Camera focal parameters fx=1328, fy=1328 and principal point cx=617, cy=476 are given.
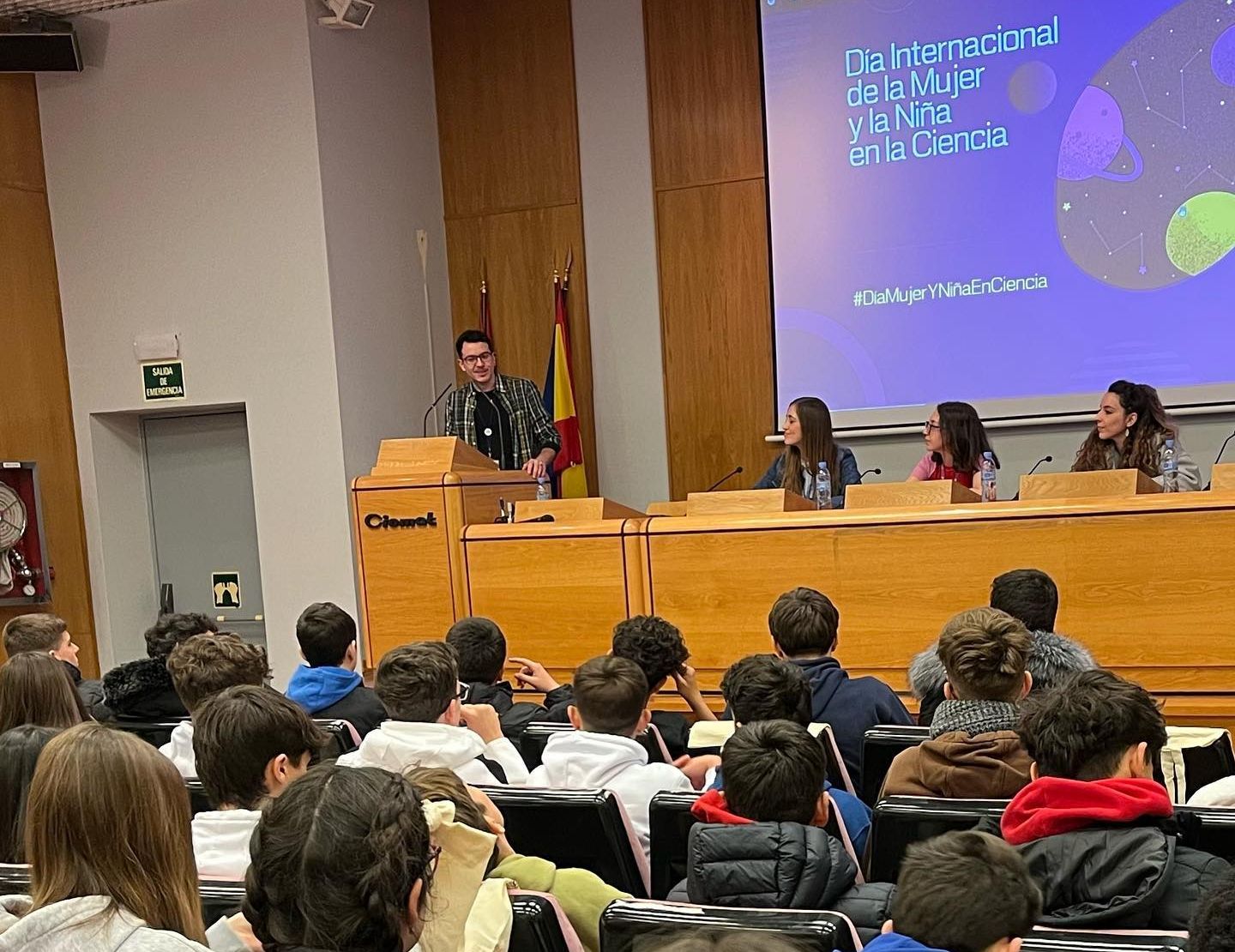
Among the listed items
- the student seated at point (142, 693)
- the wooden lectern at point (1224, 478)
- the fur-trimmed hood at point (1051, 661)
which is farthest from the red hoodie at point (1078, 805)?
the wooden lectern at point (1224, 478)

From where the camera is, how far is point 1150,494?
4.45 meters

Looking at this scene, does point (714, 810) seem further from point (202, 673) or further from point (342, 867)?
point (202, 673)

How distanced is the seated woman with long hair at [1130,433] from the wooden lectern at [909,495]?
752 mm

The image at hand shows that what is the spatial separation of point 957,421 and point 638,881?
3.83 meters

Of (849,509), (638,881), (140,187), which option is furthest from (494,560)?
(140,187)

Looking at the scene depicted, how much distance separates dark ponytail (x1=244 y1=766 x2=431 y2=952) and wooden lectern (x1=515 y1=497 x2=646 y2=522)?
3.72m

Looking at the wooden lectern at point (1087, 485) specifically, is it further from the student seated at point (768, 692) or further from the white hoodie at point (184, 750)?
the white hoodie at point (184, 750)

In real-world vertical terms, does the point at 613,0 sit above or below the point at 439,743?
above

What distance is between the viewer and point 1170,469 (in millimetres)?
4930

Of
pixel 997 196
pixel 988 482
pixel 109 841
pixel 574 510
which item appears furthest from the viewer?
pixel 997 196

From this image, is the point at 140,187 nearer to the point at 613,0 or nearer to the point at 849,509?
the point at 613,0

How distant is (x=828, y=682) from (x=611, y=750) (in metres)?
0.83

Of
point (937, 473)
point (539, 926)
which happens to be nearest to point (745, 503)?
point (937, 473)

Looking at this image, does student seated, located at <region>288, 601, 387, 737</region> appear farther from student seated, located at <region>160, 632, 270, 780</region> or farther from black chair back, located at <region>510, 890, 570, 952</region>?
black chair back, located at <region>510, 890, 570, 952</region>
